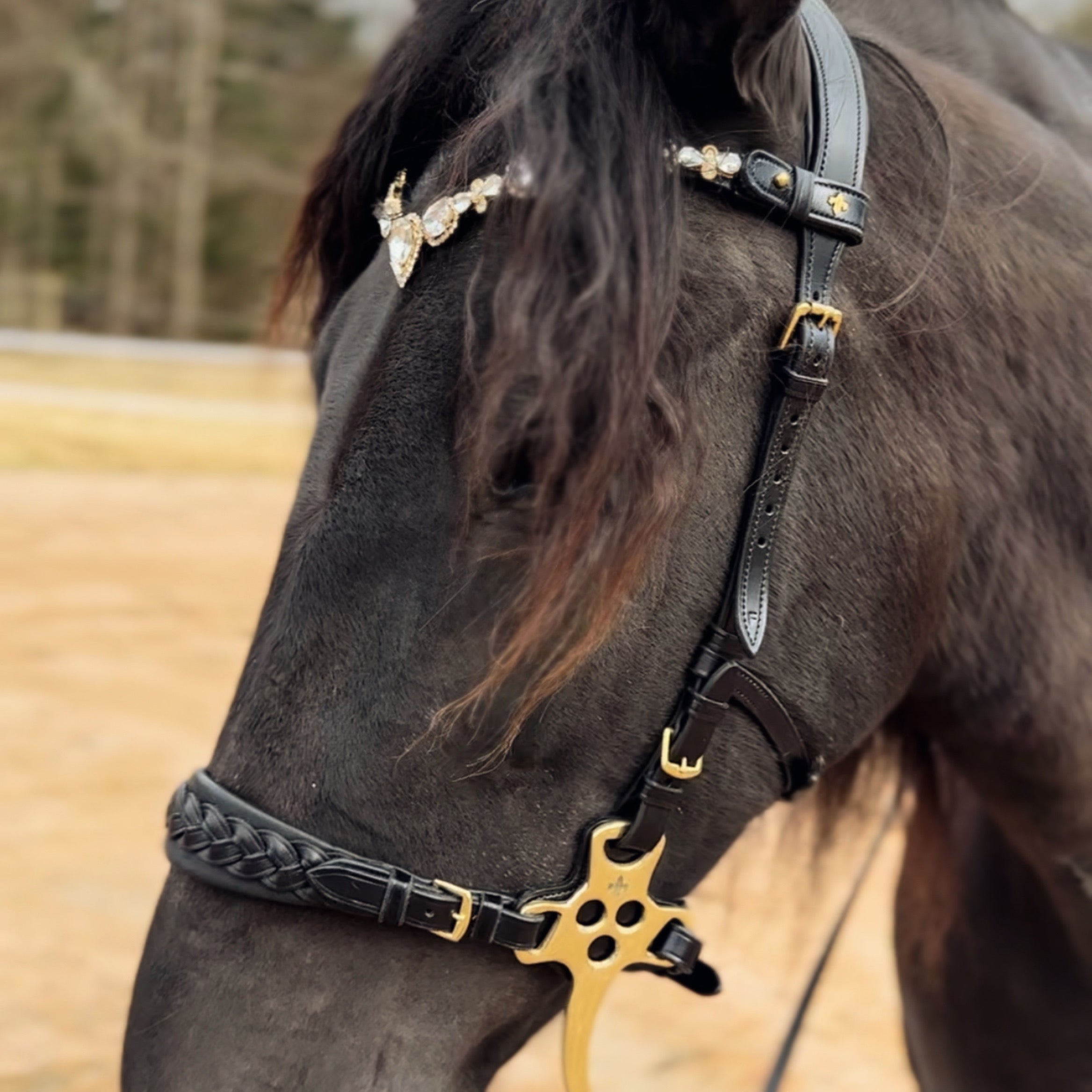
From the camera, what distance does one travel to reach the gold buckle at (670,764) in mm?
1140

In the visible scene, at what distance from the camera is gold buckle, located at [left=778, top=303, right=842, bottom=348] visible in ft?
3.67

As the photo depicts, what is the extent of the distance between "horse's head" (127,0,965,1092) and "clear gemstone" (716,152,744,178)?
21 millimetres

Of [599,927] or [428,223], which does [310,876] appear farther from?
[428,223]

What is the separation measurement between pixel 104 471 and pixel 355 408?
31.8 feet

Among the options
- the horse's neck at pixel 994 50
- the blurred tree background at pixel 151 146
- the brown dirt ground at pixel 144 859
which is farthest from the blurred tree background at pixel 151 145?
the horse's neck at pixel 994 50

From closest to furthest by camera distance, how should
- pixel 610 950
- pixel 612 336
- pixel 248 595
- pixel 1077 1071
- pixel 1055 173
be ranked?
1. pixel 612 336
2. pixel 610 950
3. pixel 1055 173
4. pixel 1077 1071
5. pixel 248 595

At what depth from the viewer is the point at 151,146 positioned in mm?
17234

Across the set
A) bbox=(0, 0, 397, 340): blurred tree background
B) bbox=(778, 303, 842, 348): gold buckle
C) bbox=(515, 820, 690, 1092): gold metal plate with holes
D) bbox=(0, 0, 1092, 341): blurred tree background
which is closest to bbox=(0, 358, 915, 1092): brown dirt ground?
bbox=(515, 820, 690, 1092): gold metal plate with holes

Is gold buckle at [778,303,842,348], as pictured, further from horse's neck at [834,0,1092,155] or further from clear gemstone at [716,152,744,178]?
horse's neck at [834,0,1092,155]

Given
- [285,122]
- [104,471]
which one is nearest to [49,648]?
[104,471]

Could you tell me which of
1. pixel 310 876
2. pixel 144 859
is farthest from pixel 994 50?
pixel 144 859

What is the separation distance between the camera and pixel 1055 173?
4.74 ft

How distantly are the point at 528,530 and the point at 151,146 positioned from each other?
18.1 meters

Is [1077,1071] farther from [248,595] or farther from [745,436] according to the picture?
[248,595]
